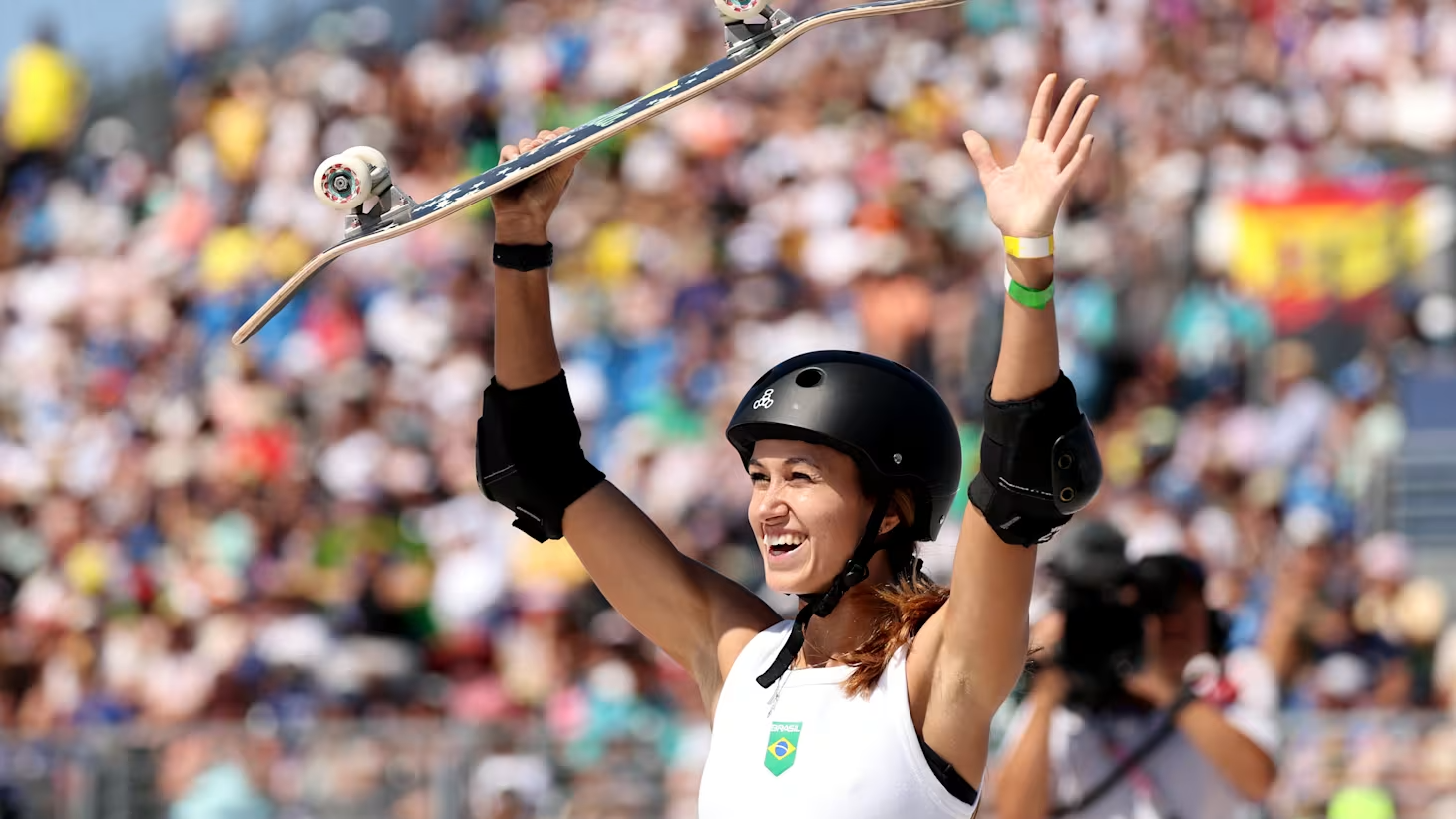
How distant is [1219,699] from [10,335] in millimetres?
10489

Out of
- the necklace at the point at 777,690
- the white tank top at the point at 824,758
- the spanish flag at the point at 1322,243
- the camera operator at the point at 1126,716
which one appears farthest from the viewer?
the spanish flag at the point at 1322,243

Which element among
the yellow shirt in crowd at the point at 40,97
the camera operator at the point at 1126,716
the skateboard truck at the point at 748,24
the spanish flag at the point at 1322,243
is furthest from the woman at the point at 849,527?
the yellow shirt in crowd at the point at 40,97

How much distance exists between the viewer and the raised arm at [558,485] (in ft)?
14.0

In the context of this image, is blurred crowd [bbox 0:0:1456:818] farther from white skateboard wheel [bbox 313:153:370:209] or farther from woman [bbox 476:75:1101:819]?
white skateboard wheel [bbox 313:153:370:209]

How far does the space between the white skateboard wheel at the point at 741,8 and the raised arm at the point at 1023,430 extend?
0.62 m

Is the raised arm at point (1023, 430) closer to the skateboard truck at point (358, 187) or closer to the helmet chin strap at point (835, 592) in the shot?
the helmet chin strap at point (835, 592)

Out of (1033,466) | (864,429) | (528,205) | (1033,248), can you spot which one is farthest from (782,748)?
(528,205)

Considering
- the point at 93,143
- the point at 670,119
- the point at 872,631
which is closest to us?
the point at 872,631

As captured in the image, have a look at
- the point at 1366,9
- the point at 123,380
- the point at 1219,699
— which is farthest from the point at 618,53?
the point at 1219,699

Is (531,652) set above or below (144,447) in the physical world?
below

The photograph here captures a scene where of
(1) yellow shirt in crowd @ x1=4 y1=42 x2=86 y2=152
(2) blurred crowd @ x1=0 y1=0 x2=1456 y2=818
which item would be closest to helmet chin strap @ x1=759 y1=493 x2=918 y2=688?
(2) blurred crowd @ x1=0 y1=0 x2=1456 y2=818

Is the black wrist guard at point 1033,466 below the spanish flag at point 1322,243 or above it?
above

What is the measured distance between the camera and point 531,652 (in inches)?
416

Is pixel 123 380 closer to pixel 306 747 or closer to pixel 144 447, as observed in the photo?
pixel 144 447
